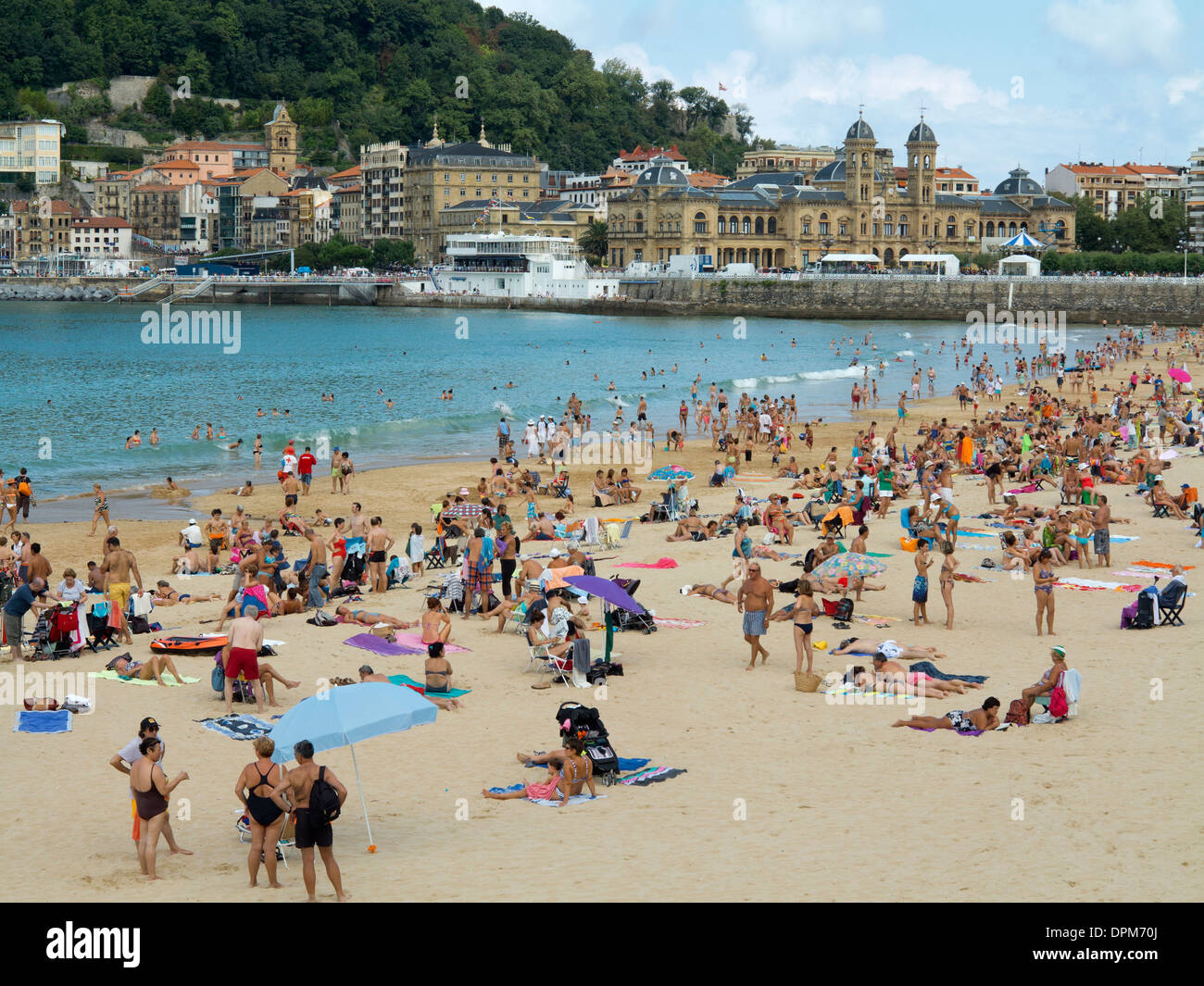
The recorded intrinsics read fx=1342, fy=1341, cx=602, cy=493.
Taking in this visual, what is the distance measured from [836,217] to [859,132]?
289 inches

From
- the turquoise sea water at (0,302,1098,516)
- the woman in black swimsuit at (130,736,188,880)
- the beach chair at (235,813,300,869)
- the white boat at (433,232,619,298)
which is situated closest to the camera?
the woman in black swimsuit at (130,736,188,880)

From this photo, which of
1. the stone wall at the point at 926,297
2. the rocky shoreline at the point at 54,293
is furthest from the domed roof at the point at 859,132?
the rocky shoreline at the point at 54,293

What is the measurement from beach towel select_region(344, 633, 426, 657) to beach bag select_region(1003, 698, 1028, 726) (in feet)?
17.4

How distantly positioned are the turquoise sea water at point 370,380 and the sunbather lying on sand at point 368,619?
42.6 feet

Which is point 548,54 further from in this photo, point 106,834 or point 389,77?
point 106,834

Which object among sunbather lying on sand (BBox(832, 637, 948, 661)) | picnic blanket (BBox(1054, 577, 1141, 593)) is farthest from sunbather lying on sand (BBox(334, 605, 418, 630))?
picnic blanket (BBox(1054, 577, 1141, 593))

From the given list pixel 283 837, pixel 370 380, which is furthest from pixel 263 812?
pixel 370 380

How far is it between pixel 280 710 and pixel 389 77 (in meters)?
157

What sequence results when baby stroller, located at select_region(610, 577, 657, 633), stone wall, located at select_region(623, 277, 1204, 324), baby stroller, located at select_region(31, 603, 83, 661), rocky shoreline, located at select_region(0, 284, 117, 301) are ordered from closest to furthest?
baby stroller, located at select_region(31, 603, 83, 661)
baby stroller, located at select_region(610, 577, 657, 633)
stone wall, located at select_region(623, 277, 1204, 324)
rocky shoreline, located at select_region(0, 284, 117, 301)

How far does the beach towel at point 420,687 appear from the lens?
1105cm

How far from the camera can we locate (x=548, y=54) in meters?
169

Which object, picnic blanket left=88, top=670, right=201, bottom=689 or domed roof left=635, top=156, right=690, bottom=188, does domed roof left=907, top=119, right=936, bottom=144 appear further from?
picnic blanket left=88, top=670, right=201, bottom=689

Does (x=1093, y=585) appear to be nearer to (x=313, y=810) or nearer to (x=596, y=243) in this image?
(x=313, y=810)

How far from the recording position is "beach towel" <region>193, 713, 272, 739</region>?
403 inches
